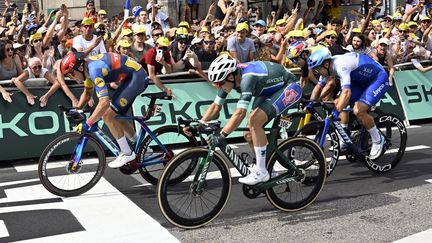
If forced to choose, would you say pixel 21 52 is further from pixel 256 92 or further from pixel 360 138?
pixel 360 138

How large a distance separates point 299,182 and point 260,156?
2.24ft

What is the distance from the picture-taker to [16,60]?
30.6 ft

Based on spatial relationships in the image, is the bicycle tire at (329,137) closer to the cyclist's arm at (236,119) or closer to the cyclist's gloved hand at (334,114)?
the cyclist's gloved hand at (334,114)

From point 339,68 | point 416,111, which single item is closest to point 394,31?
point 416,111

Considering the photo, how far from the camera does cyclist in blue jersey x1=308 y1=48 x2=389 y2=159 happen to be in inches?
280

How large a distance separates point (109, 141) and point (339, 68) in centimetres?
305

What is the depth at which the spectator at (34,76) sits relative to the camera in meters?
8.95

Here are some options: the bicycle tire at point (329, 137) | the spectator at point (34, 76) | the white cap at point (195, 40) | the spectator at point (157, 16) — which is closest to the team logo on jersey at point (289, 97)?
the bicycle tire at point (329, 137)

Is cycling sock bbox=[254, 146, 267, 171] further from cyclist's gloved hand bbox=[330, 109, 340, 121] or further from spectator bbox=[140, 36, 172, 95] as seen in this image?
spectator bbox=[140, 36, 172, 95]

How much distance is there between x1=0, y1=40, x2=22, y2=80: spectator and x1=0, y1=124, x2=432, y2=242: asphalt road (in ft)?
6.56

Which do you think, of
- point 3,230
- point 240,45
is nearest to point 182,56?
point 240,45

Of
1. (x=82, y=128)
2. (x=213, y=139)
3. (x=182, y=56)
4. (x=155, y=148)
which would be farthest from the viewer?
(x=182, y=56)

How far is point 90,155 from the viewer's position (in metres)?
6.88

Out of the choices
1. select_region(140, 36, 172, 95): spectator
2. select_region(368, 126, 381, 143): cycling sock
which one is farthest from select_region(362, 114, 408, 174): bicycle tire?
select_region(140, 36, 172, 95): spectator
